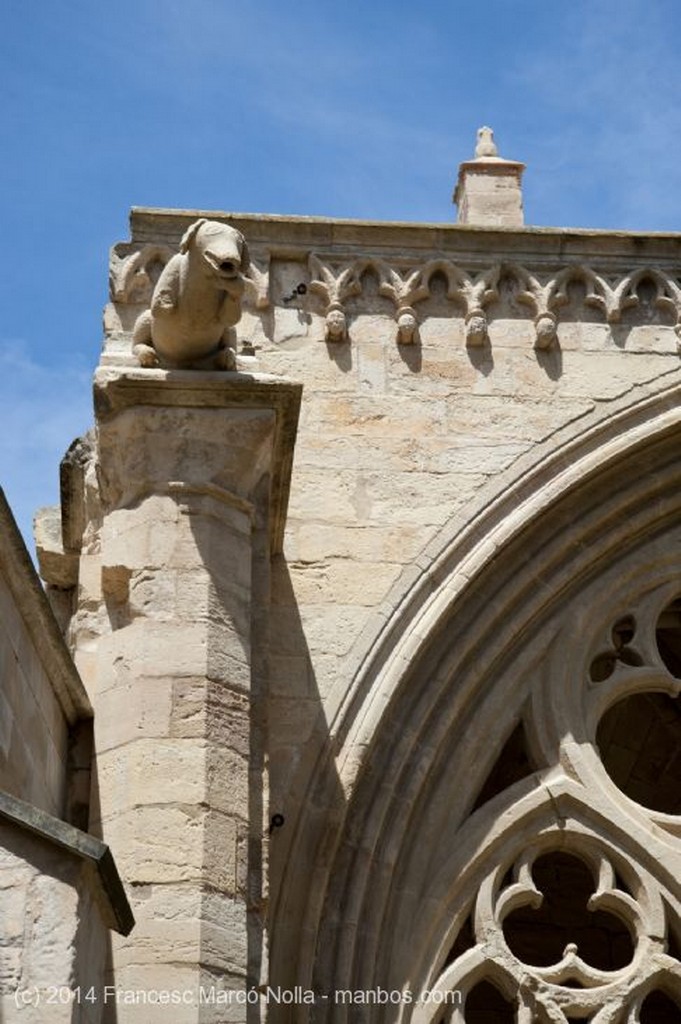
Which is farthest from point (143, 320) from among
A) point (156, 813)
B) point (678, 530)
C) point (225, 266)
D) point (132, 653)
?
point (678, 530)

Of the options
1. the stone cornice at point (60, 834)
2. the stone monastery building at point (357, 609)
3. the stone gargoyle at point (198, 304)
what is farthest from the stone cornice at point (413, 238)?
the stone cornice at point (60, 834)

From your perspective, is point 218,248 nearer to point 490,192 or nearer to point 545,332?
point 545,332

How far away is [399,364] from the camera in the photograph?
9430 millimetres

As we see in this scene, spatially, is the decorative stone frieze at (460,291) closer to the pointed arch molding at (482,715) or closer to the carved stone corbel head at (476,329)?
the carved stone corbel head at (476,329)

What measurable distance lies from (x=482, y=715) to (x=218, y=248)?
2249 millimetres

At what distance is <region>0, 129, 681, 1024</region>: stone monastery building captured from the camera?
739cm

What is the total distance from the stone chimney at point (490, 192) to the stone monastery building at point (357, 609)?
2cm

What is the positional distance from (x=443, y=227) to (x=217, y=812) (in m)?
3.23

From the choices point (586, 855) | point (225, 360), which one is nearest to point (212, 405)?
point (225, 360)

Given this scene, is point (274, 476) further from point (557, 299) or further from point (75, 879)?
point (75, 879)

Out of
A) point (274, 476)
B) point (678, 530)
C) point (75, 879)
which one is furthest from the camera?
point (678, 530)

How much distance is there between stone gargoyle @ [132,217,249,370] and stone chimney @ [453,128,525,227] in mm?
2658

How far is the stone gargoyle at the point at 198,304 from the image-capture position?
769 cm

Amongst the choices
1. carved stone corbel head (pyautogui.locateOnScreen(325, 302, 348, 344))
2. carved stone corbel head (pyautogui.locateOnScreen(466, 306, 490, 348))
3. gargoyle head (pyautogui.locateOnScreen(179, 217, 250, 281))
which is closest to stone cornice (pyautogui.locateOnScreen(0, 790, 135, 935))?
gargoyle head (pyautogui.locateOnScreen(179, 217, 250, 281))
